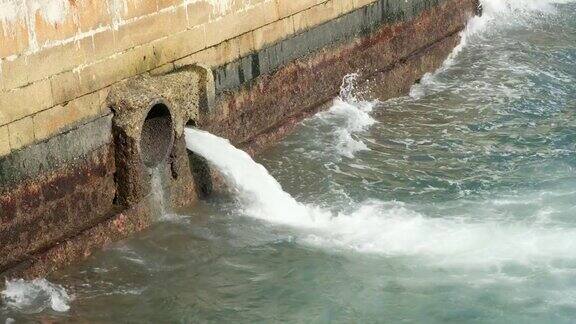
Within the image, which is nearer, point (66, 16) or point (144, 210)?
point (66, 16)

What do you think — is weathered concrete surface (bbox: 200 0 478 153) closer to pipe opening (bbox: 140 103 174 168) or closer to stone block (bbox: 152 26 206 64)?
stone block (bbox: 152 26 206 64)

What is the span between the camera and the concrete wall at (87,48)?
28.3 ft

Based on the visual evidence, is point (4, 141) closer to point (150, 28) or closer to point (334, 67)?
point (150, 28)

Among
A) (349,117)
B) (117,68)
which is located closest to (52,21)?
(117,68)

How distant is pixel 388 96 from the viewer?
13875 millimetres

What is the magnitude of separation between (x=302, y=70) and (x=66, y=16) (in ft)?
12.2

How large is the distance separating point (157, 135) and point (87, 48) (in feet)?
3.57

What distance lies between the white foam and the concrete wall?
36.3 inches

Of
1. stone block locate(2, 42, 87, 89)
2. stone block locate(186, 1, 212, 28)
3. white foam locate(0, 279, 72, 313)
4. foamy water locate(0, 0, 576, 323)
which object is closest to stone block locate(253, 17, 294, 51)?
stone block locate(186, 1, 212, 28)

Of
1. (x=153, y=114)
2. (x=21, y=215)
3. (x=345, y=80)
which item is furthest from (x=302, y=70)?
(x=21, y=215)

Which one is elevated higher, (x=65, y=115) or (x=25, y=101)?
(x=25, y=101)

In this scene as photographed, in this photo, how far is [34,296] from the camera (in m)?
8.53

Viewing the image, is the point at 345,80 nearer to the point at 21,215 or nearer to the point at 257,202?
the point at 257,202

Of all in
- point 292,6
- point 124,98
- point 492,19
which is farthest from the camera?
point 492,19
